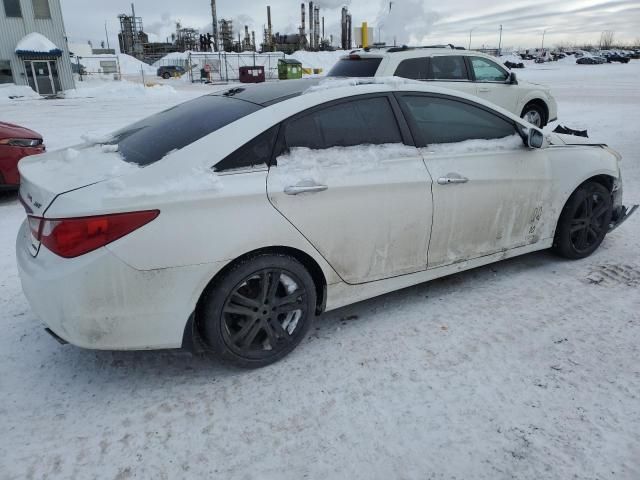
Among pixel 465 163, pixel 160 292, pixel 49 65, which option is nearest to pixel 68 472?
pixel 160 292

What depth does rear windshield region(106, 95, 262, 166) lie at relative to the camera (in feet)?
8.98

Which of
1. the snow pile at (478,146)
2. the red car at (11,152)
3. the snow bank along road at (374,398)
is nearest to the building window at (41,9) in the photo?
the red car at (11,152)

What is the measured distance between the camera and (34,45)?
24.5 meters

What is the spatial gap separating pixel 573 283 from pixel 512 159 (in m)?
1.09

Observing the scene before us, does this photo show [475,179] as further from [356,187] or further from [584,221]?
[584,221]

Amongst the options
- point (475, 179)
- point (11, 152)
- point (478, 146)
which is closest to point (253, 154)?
point (475, 179)

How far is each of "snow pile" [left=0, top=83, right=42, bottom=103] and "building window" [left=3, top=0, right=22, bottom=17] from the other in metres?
3.42

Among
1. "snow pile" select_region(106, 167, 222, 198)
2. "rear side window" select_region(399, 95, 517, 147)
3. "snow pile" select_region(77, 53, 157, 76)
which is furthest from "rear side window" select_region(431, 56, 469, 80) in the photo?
"snow pile" select_region(77, 53, 157, 76)

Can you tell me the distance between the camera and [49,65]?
2575cm

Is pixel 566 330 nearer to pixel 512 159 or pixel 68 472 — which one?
pixel 512 159

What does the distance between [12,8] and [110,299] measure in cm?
2862

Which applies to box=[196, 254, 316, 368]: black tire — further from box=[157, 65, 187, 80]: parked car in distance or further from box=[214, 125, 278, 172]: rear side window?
box=[157, 65, 187, 80]: parked car in distance

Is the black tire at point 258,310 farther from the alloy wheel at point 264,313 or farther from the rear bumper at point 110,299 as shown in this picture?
the rear bumper at point 110,299

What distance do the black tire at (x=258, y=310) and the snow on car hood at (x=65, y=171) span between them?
786mm
